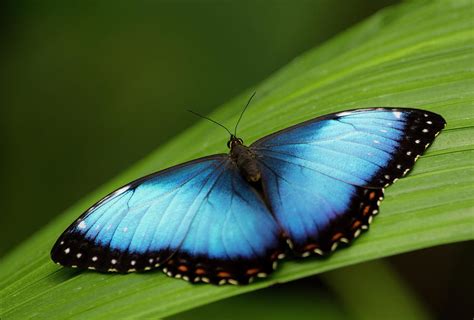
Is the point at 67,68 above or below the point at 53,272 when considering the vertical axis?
above

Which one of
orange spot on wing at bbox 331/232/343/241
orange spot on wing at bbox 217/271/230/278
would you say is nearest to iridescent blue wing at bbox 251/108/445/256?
orange spot on wing at bbox 331/232/343/241

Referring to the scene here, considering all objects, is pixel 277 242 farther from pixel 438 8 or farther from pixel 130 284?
pixel 438 8

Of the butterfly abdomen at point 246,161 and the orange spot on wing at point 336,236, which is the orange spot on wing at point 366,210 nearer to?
the orange spot on wing at point 336,236

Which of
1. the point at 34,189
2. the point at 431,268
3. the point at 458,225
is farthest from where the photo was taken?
the point at 34,189

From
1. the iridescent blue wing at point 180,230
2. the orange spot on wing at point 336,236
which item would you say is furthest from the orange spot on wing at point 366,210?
the iridescent blue wing at point 180,230

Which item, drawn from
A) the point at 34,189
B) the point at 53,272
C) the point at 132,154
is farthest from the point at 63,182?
the point at 53,272

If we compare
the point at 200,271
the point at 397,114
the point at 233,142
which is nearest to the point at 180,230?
the point at 200,271
